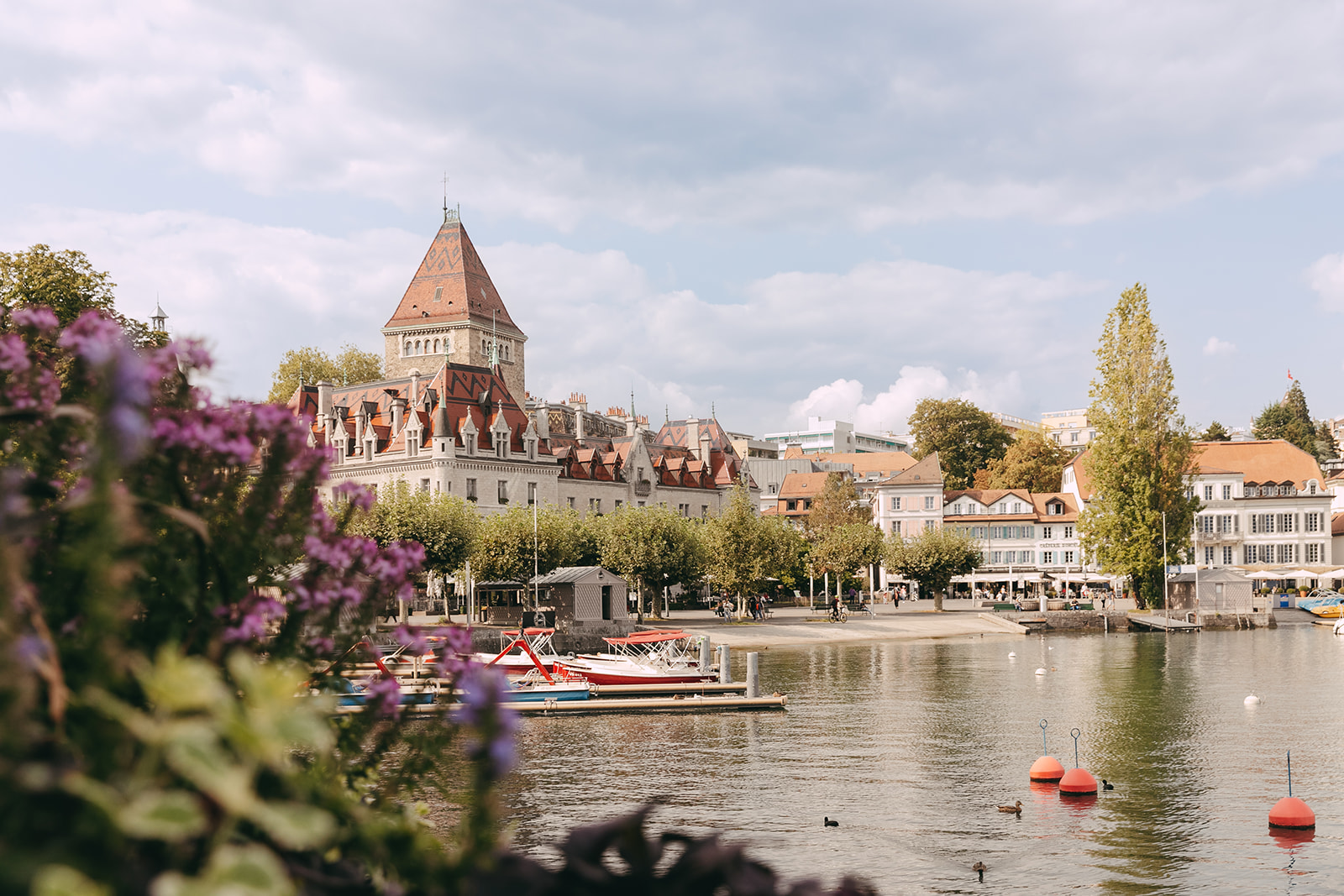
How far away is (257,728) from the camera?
2.16 metres

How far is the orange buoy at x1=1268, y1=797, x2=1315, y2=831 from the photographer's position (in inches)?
719

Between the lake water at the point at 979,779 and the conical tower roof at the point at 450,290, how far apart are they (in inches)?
2811

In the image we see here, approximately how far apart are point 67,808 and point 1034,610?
90.3m

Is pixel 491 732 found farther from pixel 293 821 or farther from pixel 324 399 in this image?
pixel 324 399

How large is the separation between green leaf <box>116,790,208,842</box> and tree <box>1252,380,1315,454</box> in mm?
167656

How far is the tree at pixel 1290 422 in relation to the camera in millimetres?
150625

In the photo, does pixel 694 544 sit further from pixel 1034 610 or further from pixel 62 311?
pixel 62 311

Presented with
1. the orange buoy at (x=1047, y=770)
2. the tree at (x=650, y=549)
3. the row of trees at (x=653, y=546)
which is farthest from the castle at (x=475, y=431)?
the orange buoy at (x=1047, y=770)

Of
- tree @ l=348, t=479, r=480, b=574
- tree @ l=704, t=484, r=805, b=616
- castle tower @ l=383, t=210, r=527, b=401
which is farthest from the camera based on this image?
castle tower @ l=383, t=210, r=527, b=401

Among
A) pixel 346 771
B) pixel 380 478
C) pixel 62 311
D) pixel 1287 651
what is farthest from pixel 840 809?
pixel 380 478

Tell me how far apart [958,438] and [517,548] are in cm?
8145

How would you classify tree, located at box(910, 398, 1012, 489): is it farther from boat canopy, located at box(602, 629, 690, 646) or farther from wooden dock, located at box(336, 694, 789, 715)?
wooden dock, located at box(336, 694, 789, 715)

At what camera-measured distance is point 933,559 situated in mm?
89125

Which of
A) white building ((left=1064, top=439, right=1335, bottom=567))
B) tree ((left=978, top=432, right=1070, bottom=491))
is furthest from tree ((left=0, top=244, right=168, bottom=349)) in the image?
tree ((left=978, top=432, right=1070, bottom=491))
